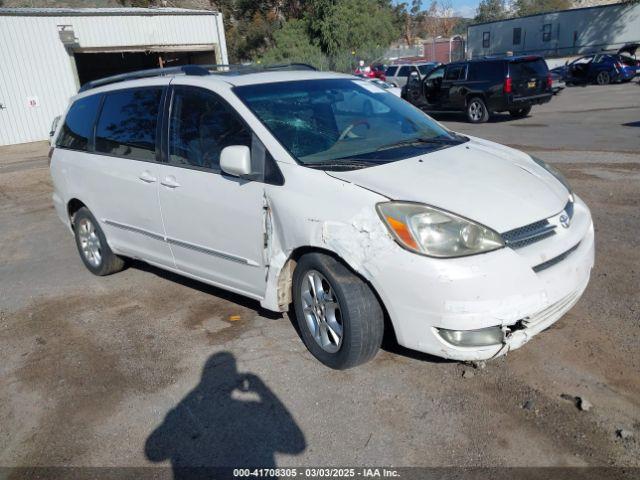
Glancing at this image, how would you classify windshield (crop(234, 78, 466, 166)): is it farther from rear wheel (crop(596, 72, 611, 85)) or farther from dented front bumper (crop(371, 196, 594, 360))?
rear wheel (crop(596, 72, 611, 85))

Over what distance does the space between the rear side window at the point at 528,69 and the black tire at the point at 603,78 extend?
13603mm

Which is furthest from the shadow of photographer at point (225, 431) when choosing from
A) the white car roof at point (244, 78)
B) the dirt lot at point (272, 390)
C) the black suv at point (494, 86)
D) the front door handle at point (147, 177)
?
the black suv at point (494, 86)

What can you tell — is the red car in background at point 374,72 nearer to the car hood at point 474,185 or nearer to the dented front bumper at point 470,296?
the car hood at point 474,185

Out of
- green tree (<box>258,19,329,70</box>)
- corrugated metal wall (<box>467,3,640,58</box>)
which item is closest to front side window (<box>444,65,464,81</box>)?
green tree (<box>258,19,329,70</box>)

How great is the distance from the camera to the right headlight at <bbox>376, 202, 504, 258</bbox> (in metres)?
2.99

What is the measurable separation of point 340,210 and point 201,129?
4.93 ft

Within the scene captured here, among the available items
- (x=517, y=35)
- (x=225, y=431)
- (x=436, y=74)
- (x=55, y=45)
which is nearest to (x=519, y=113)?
(x=436, y=74)

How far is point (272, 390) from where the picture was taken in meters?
3.46

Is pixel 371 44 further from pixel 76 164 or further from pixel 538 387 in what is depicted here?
pixel 538 387

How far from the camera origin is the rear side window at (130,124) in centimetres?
452

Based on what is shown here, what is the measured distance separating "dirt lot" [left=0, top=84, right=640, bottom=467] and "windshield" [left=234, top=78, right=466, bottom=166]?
1354 mm

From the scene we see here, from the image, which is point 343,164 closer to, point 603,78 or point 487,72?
point 487,72

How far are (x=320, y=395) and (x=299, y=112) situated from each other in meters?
1.95

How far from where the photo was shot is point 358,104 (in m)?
4.41
